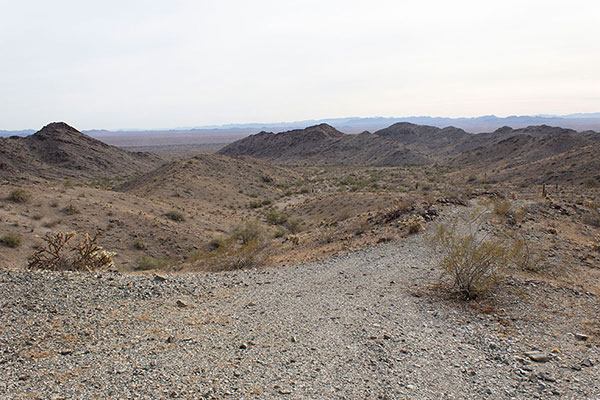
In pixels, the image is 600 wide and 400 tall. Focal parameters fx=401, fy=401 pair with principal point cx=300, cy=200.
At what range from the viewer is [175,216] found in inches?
967

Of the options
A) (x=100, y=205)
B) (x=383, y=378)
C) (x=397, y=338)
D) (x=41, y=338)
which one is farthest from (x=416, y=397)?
(x=100, y=205)

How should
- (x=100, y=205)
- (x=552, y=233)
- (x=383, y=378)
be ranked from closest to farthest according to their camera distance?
(x=383, y=378) < (x=552, y=233) < (x=100, y=205)

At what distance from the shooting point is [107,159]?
6875cm

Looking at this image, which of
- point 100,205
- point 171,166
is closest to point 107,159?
point 171,166

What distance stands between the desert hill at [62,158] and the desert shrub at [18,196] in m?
32.8

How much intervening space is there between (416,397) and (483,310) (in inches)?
127

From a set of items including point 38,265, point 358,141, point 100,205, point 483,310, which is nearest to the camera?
point 483,310

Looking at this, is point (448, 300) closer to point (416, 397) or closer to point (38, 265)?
point (416, 397)

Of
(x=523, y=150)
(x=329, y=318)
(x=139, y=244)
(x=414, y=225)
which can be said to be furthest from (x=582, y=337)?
(x=523, y=150)

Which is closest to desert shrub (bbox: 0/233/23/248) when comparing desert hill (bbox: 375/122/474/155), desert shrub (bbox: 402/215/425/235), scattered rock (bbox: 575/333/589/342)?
desert shrub (bbox: 402/215/425/235)

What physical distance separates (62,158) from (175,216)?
4761cm

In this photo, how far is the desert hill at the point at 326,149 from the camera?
77.1 metres

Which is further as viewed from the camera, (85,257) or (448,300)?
(85,257)

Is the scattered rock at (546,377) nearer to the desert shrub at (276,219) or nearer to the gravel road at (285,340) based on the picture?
the gravel road at (285,340)
